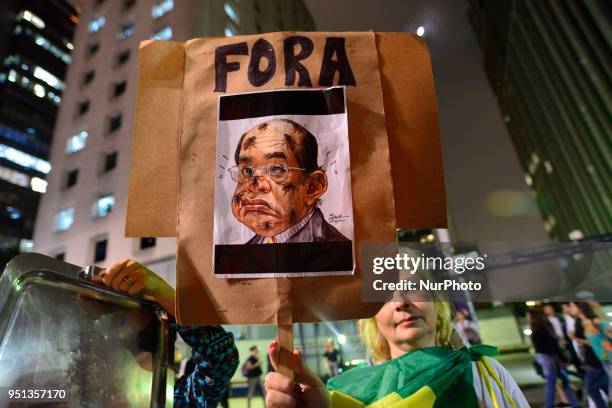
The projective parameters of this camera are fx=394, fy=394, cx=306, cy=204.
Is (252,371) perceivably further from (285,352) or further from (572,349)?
(285,352)

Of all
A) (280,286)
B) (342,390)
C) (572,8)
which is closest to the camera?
(280,286)

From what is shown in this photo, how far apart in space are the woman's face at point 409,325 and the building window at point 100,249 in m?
17.3

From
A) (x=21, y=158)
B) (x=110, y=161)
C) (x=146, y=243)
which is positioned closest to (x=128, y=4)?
(x=110, y=161)

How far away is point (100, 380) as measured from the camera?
50.0 inches

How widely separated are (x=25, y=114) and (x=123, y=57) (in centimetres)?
2602

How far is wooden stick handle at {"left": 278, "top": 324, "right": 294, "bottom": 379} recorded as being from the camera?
3.57 feet

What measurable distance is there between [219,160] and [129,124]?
1952 centimetres

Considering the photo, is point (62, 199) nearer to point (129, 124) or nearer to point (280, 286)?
point (129, 124)

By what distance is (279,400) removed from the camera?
1.06 m

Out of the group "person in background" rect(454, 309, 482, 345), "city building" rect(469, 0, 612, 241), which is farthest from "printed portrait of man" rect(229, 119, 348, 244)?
"city building" rect(469, 0, 612, 241)

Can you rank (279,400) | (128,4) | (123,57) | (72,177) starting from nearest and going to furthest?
(279,400)
(72,177)
(123,57)
(128,4)

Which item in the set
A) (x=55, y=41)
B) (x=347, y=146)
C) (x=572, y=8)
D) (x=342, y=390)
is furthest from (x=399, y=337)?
(x=55, y=41)

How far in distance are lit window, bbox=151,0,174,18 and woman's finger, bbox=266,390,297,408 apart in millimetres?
22444

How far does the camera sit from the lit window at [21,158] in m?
37.7
